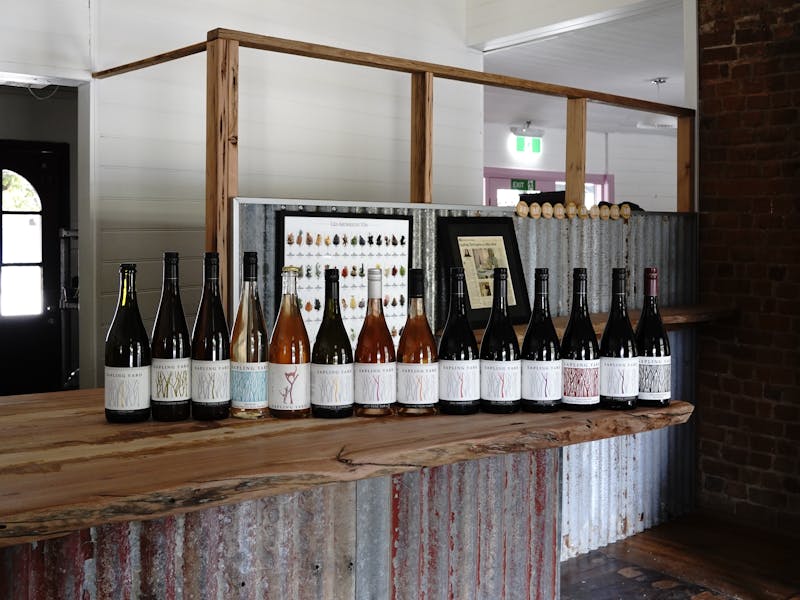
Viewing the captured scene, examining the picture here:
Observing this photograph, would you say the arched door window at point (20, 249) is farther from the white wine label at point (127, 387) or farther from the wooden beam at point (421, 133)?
the white wine label at point (127, 387)

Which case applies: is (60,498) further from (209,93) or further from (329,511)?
(209,93)

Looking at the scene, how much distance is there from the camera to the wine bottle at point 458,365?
1620mm

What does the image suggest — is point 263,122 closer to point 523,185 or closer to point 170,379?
point 170,379

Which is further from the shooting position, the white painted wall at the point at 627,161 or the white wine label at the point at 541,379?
the white painted wall at the point at 627,161

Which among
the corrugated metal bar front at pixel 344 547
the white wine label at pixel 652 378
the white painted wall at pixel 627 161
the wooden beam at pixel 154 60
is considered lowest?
the corrugated metal bar front at pixel 344 547

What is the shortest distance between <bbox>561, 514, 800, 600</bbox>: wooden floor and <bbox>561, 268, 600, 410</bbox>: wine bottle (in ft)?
6.31

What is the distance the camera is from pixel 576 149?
3.61 meters

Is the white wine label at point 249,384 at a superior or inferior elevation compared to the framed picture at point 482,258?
inferior

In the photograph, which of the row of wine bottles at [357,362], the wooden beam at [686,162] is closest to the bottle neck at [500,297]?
the row of wine bottles at [357,362]

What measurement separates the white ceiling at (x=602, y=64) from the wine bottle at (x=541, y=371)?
3.31m

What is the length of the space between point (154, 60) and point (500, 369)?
2.25 m

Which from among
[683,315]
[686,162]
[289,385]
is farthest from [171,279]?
[686,162]

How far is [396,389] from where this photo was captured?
1.62 metres

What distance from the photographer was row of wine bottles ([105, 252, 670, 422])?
1559 millimetres
